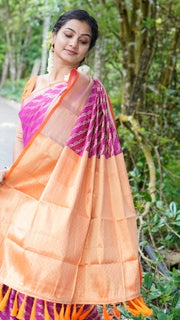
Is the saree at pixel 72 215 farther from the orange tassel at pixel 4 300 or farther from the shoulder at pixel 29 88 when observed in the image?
the shoulder at pixel 29 88

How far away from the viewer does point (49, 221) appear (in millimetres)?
1353

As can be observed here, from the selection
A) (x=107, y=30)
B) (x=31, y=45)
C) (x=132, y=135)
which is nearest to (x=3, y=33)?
(x=31, y=45)

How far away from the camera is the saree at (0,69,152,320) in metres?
1.33

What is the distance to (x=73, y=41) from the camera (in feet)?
5.20

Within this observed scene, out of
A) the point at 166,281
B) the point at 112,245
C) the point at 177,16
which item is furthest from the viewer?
the point at 177,16

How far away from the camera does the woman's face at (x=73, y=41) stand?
5.24ft

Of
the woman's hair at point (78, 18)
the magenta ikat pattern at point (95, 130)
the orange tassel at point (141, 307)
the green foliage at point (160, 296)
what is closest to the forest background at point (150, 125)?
the green foliage at point (160, 296)

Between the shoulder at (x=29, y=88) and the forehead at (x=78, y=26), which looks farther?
the shoulder at (x=29, y=88)

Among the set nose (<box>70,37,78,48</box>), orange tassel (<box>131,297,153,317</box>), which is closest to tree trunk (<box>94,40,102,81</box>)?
nose (<box>70,37,78,48</box>)

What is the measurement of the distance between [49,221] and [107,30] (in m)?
3.63

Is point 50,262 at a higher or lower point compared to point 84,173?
lower

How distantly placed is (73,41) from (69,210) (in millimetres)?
774

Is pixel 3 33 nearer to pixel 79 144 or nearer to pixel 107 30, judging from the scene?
pixel 107 30

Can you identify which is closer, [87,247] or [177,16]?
[87,247]
